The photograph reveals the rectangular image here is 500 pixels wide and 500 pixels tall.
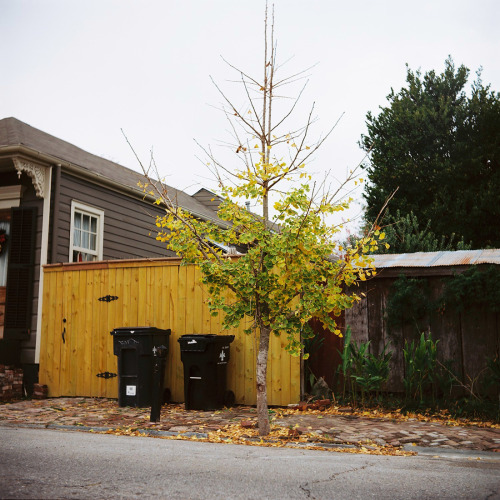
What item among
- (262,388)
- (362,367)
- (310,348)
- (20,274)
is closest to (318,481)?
(262,388)

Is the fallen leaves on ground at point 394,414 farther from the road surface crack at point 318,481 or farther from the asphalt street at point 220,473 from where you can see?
the road surface crack at point 318,481

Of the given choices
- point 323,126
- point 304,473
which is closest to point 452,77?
point 323,126

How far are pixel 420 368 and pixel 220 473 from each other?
196 inches

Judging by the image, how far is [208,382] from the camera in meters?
9.31

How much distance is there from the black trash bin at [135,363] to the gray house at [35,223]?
2947 mm

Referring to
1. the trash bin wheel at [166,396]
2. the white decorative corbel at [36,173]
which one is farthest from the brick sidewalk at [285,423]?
the white decorative corbel at [36,173]

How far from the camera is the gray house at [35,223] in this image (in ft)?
39.2

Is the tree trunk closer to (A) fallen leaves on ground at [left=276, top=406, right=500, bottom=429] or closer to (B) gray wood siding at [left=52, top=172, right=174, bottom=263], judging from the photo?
(A) fallen leaves on ground at [left=276, top=406, right=500, bottom=429]

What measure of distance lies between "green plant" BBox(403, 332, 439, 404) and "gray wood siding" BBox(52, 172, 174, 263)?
640 centimetres

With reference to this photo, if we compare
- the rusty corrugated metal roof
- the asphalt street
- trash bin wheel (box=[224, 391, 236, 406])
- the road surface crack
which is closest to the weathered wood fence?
the rusty corrugated metal roof

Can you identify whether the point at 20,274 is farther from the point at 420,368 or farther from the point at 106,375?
the point at 420,368

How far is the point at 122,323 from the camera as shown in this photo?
434 inches

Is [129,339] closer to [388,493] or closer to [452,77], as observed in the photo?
[388,493]

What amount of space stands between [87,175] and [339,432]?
8765 millimetres
